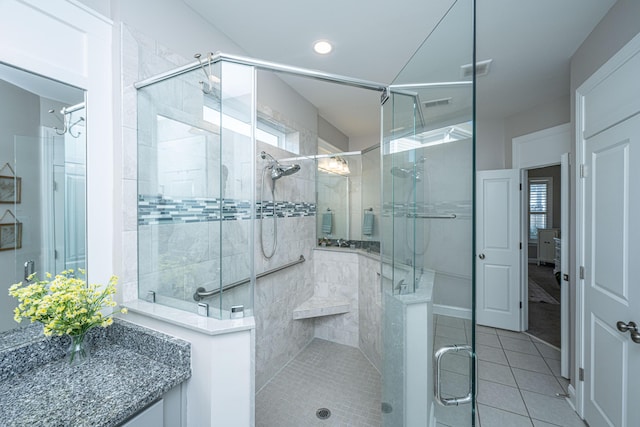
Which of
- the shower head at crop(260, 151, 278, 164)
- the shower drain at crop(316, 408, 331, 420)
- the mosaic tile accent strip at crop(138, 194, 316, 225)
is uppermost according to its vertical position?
the shower head at crop(260, 151, 278, 164)

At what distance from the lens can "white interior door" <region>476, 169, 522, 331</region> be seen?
3.26 metres

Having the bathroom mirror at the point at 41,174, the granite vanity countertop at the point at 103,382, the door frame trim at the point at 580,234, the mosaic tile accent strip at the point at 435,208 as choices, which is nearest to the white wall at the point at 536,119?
the door frame trim at the point at 580,234

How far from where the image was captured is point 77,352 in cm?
107

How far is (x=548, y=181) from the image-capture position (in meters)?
6.57

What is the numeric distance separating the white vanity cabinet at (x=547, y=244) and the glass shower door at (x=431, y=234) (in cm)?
704

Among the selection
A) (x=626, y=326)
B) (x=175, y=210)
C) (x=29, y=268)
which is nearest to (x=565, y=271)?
(x=626, y=326)

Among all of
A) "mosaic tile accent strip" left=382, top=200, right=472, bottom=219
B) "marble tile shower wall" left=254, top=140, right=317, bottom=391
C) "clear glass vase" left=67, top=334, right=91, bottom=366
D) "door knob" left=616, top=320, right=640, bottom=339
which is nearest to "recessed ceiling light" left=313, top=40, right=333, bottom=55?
"marble tile shower wall" left=254, top=140, right=317, bottom=391

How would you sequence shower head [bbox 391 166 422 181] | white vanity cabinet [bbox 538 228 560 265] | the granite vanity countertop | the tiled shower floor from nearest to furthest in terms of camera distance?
the granite vanity countertop
shower head [bbox 391 166 422 181]
the tiled shower floor
white vanity cabinet [bbox 538 228 560 265]

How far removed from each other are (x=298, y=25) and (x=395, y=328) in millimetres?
2064

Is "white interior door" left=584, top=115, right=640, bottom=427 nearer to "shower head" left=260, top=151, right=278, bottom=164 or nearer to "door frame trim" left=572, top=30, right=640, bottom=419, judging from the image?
"door frame trim" left=572, top=30, right=640, bottom=419

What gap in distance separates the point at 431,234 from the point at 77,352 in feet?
5.33

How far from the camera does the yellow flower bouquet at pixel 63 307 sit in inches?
37.3

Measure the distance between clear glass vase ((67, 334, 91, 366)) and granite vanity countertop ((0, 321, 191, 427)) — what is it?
2 cm

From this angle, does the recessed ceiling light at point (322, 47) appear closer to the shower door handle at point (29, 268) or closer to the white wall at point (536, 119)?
the shower door handle at point (29, 268)
